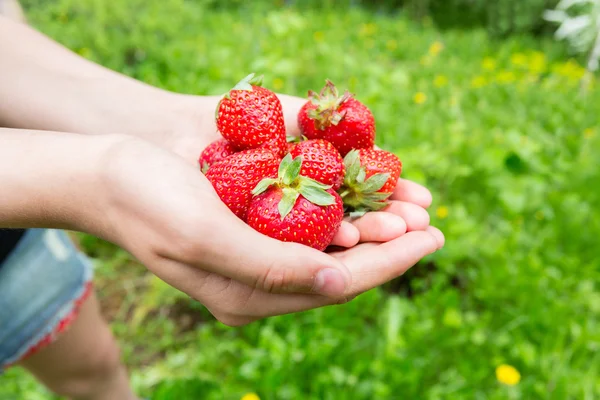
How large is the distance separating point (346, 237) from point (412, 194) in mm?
271

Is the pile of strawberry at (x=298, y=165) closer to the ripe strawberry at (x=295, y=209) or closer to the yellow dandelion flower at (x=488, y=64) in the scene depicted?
the ripe strawberry at (x=295, y=209)

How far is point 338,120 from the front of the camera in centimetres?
136

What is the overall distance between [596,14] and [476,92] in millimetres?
1227

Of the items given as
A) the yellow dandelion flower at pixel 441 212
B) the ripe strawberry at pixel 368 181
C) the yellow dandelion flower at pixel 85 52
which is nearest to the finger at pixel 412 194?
the ripe strawberry at pixel 368 181

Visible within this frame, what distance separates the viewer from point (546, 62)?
4.94 meters

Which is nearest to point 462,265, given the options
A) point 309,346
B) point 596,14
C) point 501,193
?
point 501,193

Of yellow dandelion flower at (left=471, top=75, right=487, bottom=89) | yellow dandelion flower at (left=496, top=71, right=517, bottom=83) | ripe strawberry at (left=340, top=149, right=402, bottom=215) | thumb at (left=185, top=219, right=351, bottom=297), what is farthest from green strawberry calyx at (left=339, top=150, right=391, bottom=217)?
yellow dandelion flower at (left=496, top=71, right=517, bottom=83)

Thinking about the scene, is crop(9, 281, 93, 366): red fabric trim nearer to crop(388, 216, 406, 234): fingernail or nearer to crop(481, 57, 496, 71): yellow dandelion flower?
crop(388, 216, 406, 234): fingernail

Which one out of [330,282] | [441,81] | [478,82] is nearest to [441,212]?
[330,282]

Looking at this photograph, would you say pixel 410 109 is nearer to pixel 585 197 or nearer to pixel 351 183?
pixel 585 197

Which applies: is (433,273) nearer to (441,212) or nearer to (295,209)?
(441,212)

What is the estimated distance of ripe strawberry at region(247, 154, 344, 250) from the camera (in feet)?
3.55

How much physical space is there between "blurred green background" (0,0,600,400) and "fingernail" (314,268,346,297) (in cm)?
96

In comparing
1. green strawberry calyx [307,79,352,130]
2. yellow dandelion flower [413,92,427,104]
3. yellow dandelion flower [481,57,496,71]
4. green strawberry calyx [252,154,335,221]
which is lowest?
yellow dandelion flower [481,57,496,71]
